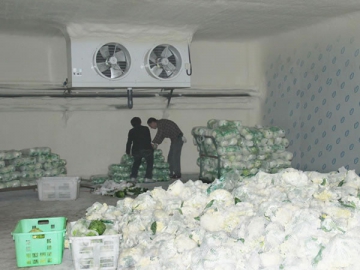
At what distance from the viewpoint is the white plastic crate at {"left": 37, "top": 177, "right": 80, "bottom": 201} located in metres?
7.68

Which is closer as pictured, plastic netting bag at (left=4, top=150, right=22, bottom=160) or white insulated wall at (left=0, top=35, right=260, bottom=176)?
plastic netting bag at (left=4, top=150, right=22, bottom=160)

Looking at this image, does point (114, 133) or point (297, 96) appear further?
point (114, 133)

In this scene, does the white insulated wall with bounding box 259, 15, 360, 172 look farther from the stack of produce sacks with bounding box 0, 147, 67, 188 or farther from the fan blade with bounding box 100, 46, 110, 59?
the stack of produce sacks with bounding box 0, 147, 67, 188

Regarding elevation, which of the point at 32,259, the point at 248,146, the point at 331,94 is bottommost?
the point at 32,259

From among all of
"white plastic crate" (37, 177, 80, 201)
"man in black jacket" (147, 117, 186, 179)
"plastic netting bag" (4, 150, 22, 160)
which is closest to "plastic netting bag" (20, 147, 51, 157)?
"plastic netting bag" (4, 150, 22, 160)

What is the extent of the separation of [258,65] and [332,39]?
262cm

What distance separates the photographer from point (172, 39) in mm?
8727

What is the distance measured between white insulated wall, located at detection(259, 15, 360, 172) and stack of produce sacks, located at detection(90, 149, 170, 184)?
2.51 metres

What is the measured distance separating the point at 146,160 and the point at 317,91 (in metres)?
3.34

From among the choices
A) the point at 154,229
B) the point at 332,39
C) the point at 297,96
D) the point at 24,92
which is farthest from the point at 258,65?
the point at 154,229

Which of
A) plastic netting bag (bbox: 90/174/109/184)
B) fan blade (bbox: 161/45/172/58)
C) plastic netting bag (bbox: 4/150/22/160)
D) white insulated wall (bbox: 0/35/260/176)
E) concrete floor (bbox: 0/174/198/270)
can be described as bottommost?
concrete floor (bbox: 0/174/198/270)

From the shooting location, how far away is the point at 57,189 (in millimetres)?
7723

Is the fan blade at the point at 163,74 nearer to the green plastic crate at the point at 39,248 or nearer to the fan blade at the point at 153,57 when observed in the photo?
the fan blade at the point at 153,57

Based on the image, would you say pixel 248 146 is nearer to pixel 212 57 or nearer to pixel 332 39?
pixel 332 39
